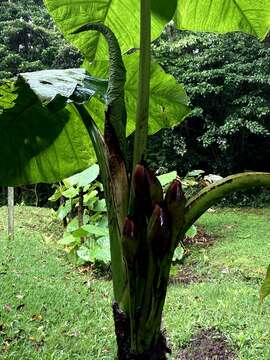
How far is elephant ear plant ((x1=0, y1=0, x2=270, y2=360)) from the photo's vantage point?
2.66ft

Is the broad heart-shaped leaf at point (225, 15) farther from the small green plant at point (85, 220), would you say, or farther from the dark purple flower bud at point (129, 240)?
the small green plant at point (85, 220)

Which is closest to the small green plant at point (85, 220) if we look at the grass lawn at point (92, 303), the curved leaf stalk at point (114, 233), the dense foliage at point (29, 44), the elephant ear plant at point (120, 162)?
the grass lawn at point (92, 303)

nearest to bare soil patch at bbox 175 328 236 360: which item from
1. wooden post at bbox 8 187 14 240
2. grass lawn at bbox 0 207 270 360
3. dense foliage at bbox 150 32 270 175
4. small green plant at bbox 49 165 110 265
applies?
grass lawn at bbox 0 207 270 360

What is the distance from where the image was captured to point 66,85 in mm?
939

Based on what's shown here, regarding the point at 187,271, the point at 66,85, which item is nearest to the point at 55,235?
the point at 187,271

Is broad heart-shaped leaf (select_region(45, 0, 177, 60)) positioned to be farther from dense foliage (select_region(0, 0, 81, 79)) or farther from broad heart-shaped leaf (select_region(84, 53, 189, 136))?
dense foliage (select_region(0, 0, 81, 79))

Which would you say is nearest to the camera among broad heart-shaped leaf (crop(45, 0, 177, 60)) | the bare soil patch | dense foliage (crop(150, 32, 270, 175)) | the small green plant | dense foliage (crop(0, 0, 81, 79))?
broad heart-shaped leaf (crop(45, 0, 177, 60))

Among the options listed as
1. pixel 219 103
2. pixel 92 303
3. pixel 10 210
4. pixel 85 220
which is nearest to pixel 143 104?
pixel 92 303

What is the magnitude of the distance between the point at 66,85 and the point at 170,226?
33 centimetres

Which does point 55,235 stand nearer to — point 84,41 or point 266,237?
point 266,237

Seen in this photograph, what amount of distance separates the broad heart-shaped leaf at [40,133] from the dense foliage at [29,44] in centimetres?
777

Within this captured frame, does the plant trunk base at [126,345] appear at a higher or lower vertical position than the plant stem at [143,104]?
lower

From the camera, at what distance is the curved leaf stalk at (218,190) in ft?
2.84

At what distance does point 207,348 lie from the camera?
95.9 inches
